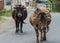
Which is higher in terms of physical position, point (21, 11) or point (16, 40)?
point (21, 11)

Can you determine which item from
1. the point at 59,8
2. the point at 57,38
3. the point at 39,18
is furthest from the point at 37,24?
the point at 59,8

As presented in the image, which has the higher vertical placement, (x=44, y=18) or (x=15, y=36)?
(x=44, y=18)

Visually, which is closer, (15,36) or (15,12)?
(15,36)

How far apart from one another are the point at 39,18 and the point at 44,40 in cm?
222

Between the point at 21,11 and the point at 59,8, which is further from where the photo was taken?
the point at 59,8

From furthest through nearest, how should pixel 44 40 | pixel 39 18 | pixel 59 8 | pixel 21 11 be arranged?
1. pixel 59 8
2. pixel 21 11
3. pixel 44 40
4. pixel 39 18

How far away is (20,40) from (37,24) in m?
2.30


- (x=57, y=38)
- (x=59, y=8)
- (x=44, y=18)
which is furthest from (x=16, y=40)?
(x=59, y=8)

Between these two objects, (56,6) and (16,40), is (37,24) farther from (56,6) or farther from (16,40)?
(56,6)

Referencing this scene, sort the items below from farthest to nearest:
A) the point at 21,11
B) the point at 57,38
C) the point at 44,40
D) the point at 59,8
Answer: the point at 59,8
the point at 21,11
the point at 57,38
the point at 44,40

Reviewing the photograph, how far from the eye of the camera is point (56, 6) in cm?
4897

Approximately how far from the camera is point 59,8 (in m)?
47.9

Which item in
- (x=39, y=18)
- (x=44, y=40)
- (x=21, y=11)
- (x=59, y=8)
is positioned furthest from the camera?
(x=59, y=8)

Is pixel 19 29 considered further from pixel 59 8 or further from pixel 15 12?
pixel 59 8
